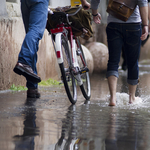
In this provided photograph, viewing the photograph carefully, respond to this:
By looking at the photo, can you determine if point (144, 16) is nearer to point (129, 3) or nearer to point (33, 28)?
point (129, 3)

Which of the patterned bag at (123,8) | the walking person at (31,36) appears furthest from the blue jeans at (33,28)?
the patterned bag at (123,8)

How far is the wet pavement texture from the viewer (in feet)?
8.46

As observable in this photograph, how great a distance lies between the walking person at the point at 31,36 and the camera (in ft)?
12.7

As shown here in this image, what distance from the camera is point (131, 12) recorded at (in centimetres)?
435

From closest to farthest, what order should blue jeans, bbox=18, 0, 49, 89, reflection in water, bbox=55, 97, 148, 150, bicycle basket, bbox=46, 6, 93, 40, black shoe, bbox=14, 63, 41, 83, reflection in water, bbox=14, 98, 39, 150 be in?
reflection in water, bbox=14, 98, 39, 150
reflection in water, bbox=55, 97, 148, 150
black shoe, bbox=14, 63, 41, 83
blue jeans, bbox=18, 0, 49, 89
bicycle basket, bbox=46, 6, 93, 40

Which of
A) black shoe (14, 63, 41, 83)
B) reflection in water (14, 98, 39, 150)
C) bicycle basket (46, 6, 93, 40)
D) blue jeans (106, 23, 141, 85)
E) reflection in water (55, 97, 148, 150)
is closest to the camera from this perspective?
reflection in water (14, 98, 39, 150)

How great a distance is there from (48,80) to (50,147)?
15.6ft

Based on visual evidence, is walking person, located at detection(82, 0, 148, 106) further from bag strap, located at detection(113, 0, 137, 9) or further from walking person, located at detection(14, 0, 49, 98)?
walking person, located at detection(14, 0, 49, 98)

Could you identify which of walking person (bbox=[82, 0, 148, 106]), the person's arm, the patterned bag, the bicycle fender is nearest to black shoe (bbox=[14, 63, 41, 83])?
the bicycle fender

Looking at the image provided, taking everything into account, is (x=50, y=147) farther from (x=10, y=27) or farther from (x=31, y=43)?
(x=10, y=27)

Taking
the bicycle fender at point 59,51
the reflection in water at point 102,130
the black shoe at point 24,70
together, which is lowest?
the reflection in water at point 102,130

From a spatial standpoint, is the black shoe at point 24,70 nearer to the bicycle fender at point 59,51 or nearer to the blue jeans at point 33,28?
the blue jeans at point 33,28

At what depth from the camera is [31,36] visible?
408 centimetres

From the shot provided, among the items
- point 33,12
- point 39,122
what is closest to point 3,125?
point 39,122
